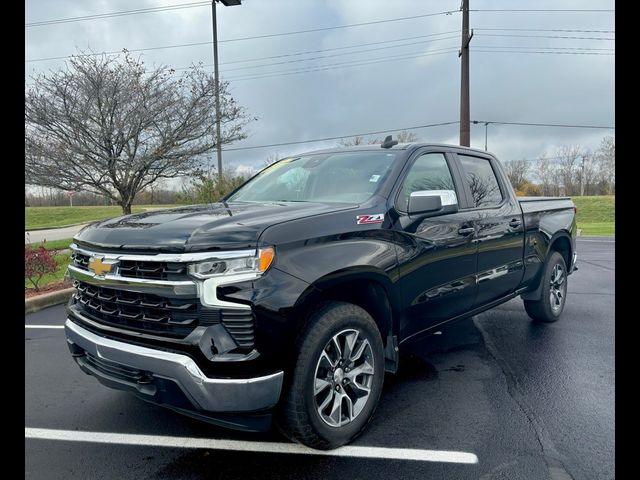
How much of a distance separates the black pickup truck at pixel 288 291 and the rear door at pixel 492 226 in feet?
0.32

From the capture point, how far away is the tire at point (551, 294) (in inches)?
213

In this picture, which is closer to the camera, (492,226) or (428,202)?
(428,202)

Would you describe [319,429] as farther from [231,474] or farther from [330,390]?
[231,474]

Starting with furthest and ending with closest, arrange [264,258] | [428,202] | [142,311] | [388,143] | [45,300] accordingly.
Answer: [45,300] < [388,143] < [428,202] < [142,311] < [264,258]

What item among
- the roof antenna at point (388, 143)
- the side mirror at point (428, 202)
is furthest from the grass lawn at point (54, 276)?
the side mirror at point (428, 202)

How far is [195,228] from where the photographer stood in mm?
2582

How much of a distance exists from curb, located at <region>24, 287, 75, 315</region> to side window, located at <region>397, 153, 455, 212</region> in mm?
5703

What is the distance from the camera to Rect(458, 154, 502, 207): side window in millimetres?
4328

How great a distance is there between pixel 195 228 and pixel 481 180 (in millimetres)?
3135

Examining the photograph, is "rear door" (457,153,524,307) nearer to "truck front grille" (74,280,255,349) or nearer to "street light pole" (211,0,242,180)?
"truck front grille" (74,280,255,349)

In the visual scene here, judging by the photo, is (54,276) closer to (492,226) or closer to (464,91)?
(492,226)

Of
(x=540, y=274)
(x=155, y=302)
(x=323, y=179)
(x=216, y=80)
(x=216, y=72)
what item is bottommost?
(x=540, y=274)

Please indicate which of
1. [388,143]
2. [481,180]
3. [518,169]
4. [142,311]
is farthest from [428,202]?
[518,169]

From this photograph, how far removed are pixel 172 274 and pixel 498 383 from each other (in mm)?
2909
